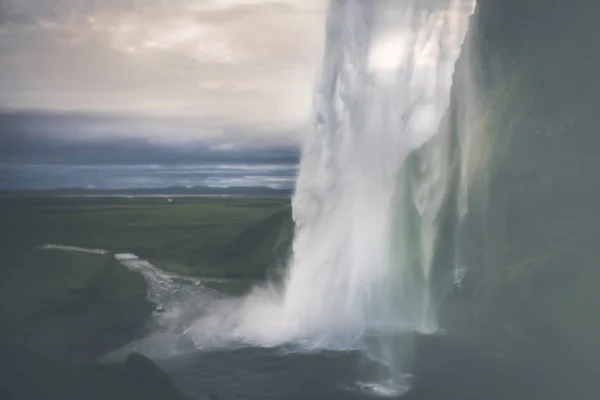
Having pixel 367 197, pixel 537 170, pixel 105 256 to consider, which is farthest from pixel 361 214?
pixel 105 256

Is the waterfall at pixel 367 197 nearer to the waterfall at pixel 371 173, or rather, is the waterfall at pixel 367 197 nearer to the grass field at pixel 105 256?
the waterfall at pixel 371 173

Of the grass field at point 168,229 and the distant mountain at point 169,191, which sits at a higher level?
the distant mountain at point 169,191

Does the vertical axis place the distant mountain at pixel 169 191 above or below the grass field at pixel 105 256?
above

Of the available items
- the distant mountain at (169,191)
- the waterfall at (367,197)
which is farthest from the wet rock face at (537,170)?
the distant mountain at (169,191)

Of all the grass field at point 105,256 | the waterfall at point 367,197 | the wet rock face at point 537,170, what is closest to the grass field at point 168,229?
the grass field at point 105,256

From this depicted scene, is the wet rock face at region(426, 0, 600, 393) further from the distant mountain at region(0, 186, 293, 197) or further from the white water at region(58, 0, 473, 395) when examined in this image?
the distant mountain at region(0, 186, 293, 197)

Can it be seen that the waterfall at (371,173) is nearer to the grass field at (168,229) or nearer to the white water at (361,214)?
the white water at (361,214)

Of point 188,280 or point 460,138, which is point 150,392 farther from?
point 460,138

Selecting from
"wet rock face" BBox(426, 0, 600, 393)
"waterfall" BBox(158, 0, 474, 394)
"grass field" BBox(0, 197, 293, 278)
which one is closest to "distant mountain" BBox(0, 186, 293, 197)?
"grass field" BBox(0, 197, 293, 278)
